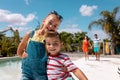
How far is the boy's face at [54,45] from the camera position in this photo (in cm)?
305

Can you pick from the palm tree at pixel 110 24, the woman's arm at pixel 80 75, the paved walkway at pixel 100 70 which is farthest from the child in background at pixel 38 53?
the palm tree at pixel 110 24

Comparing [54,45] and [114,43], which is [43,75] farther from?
[114,43]

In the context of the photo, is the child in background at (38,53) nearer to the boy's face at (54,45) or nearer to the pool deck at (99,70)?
the boy's face at (54,45)

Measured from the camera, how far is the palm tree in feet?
94.6

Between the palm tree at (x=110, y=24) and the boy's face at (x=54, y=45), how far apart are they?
26.0m

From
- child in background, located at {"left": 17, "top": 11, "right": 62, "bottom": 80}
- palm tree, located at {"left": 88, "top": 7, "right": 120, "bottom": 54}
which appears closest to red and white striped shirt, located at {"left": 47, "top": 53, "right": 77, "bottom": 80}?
child in background, located at {"left": 17, "top": 11, "right": 62, "bottom": 80}

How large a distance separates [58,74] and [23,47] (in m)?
0.86

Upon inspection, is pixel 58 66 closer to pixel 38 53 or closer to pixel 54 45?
pixel 54 45

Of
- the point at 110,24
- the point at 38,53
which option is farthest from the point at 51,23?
the point at 110,24

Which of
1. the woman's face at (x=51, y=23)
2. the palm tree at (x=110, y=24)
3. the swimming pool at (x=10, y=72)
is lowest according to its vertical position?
the swimming pool at (x=10, y=72)

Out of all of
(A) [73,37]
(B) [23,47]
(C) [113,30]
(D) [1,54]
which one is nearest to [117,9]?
A: (C) [113,30]

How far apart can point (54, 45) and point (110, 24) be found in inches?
1034

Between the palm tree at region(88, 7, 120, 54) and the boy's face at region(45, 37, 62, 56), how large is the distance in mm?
25957

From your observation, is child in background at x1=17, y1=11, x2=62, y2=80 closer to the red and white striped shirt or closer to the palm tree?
the red and white striped shirt
